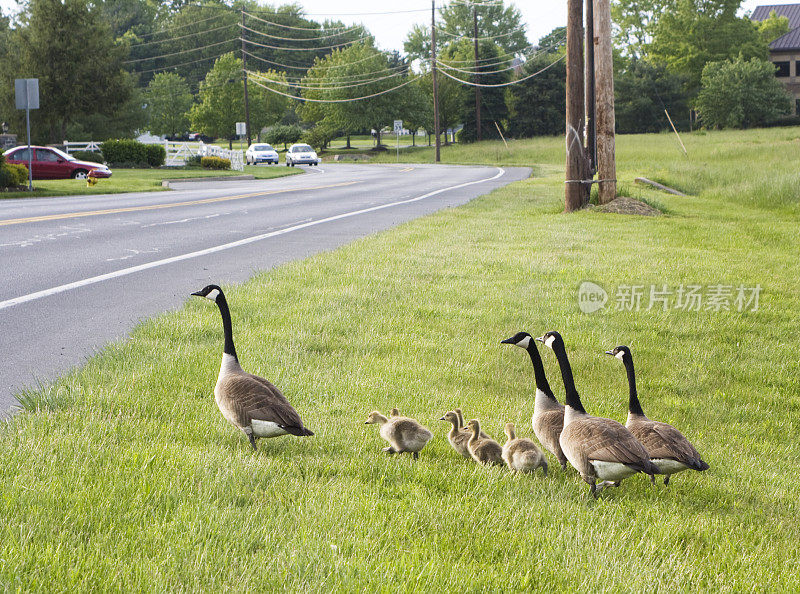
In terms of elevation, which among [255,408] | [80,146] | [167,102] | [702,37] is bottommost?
[255,408]

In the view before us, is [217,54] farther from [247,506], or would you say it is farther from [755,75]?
[247,506]

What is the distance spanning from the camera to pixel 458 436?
4609 millimetres

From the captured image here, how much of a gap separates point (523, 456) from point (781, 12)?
108361 millimetres

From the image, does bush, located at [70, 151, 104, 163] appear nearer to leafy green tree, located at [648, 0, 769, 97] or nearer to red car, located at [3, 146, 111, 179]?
red car, located at [3, 146, 111, 179]

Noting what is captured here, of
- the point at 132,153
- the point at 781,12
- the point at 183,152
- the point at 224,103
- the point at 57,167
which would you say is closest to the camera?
the point at 57,167

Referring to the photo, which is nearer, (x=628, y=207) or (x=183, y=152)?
(x=628, y=207)

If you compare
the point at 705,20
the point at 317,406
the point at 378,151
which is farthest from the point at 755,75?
the point at 317,406

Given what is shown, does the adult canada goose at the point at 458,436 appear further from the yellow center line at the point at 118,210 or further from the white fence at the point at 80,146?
the white fence at the point at 80,146

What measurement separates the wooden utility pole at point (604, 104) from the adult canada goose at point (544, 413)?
46.3 ft

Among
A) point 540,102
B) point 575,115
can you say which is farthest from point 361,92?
point 575,115

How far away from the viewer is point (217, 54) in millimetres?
118750

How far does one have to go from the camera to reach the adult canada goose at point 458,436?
179 inches

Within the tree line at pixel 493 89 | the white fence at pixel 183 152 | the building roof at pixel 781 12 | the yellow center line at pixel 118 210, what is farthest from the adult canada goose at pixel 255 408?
the building roof at pixel 781 12

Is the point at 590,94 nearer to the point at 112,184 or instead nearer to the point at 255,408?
the point at 255,408
